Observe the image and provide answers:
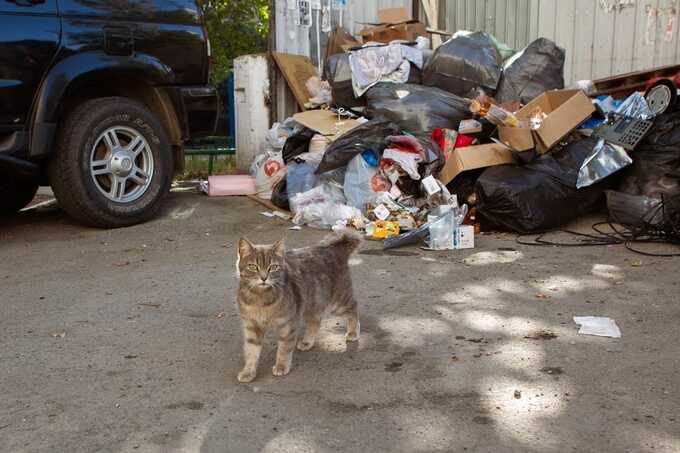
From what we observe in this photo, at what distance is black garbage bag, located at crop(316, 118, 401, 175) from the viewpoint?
619 cm

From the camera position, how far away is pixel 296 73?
8.34m

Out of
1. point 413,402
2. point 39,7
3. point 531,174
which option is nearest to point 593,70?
point 531,174

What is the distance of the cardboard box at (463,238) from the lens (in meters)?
5.30

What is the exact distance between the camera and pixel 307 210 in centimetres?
606

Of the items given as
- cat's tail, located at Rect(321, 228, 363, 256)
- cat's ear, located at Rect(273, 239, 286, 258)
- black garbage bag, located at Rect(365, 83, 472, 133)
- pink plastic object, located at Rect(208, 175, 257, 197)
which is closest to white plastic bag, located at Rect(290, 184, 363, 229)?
black garbage bag, located at Rect(365, 83, 472, 133)

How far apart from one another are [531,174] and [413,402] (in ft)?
11.0

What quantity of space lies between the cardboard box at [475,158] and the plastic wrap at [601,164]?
0.59 m

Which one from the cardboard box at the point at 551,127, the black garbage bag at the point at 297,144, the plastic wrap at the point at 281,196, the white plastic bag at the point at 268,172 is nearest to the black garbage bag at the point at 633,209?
the cardboard box at the point at 551,127

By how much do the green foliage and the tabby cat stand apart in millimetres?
12041

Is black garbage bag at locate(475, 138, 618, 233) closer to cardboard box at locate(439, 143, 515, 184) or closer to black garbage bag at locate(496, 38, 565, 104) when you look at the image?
cardboard box at locate(439, 143, 515, 184)

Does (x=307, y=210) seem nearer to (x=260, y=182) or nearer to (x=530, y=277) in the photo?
(x=260, y=182)

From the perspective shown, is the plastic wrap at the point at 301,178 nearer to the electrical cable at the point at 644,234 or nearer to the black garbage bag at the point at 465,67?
the black garbage bag at the point at 465,67

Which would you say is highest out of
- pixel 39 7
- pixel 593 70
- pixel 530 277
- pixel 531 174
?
pixel 39 7

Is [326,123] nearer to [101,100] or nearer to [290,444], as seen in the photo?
[101,100]
